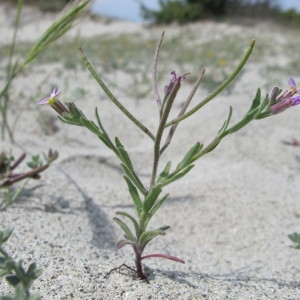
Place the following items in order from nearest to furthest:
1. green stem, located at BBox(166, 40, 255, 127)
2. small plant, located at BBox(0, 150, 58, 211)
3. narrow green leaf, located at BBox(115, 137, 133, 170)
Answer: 1. green stem, located at BBox(166, 40, 255, 127)
2. narrow green leaf, located at BBox(115, 137, 133, 170)
3. small plant, located at BBox(0, 150, 58, 211)

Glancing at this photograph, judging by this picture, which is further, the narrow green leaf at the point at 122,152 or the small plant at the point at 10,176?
the small plant at the point at 10,176

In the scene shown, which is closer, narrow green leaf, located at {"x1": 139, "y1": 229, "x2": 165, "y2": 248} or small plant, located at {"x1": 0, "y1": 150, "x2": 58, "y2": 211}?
narrow green leaf, located at {"x1": 139, "y1": 229, "x2": 165, "y2": 248}

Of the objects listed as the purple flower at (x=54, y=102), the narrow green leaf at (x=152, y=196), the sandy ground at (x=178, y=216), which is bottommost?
the sandy ground at (x=178, y=216)

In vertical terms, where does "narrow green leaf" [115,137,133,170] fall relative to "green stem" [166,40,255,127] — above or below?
below

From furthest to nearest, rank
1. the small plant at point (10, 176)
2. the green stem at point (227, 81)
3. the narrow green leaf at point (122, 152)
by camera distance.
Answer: the small plant at point (10, 176) < the narrow green leaf at point (122, 152) < the green stem at point (227, 81)

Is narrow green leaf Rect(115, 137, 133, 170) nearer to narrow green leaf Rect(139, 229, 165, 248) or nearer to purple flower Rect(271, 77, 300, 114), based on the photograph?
narrow green leaf Rect(139, 229, 165, 248)

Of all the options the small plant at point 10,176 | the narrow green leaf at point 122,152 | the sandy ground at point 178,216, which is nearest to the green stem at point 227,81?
the narrow green leaf at point 122,152

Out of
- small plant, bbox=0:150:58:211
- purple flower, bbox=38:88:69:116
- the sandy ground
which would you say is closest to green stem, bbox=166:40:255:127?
purple flower, bbox=38:88:69:116

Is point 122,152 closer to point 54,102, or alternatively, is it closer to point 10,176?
point 54,102

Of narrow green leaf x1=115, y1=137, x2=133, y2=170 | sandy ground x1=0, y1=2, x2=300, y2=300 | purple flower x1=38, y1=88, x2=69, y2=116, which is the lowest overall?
sandy ground x1=0, y1=2, x2=300, y2=300

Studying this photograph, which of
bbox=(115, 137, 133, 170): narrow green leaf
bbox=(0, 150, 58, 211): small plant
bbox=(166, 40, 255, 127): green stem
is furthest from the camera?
bbox=(0, 150, 58, 211): small plant

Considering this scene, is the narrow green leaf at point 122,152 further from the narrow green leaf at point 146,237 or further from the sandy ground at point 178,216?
the sandy ground at point 178,216
